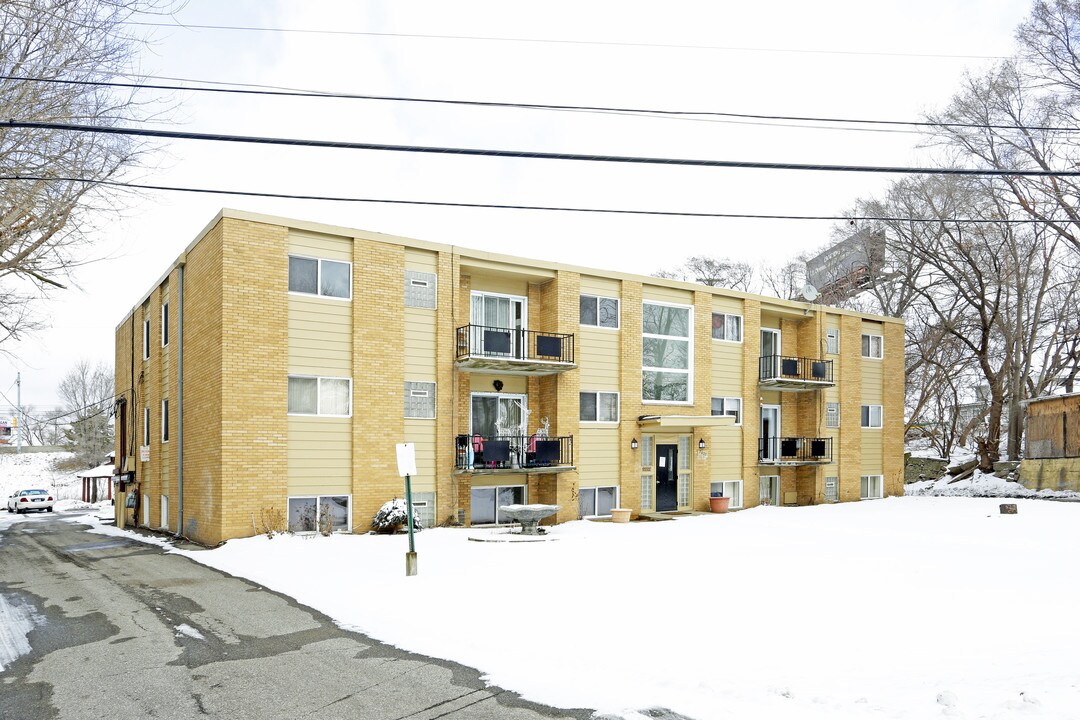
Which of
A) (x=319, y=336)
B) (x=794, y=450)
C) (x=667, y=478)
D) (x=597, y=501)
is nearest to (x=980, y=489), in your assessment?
(x=794, y=450)

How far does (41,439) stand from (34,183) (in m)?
95.0

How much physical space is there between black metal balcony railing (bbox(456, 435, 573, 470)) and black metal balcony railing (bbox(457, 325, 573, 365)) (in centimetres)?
221

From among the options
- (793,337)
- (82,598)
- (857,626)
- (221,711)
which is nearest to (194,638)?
(221,711)

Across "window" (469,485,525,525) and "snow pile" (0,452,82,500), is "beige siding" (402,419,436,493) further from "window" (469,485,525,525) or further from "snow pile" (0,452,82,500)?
"snow pile" (0,452,82,500)

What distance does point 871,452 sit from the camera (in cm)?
3105

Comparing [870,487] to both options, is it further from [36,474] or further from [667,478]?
[36,474]

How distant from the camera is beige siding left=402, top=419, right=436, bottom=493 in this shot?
1936 cm

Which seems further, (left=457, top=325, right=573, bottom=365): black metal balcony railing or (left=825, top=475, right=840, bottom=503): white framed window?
(left=825, top=475, right=840, bottom=503): white framed window

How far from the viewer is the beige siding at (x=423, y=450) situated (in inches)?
762

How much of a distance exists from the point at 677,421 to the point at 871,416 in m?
12.3

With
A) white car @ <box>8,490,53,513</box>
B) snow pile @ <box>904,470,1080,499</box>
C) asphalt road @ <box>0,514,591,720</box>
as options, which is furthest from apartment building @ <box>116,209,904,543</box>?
white car @ <box>8,490,53,513</box>

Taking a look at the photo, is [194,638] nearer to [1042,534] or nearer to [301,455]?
[301,455]

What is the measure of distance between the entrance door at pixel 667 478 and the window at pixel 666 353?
1.68 metres

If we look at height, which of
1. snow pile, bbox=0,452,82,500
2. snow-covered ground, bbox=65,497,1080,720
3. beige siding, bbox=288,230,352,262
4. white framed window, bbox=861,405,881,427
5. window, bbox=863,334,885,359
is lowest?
snow pile, bbox=0,452,82,500
